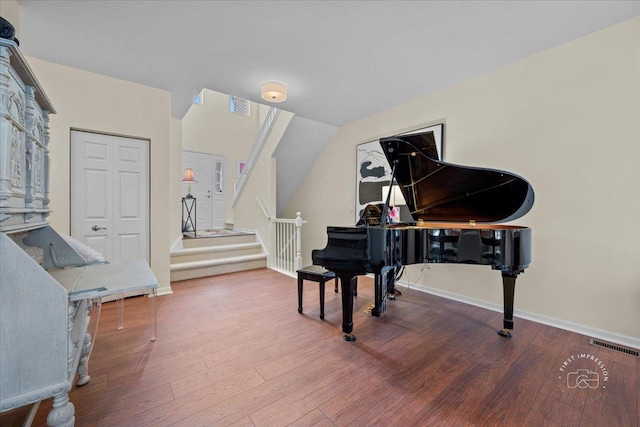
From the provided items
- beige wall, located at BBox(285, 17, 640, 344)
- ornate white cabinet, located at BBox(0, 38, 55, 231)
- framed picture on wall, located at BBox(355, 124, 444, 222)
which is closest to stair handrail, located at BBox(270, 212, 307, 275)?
framed picture on wall, located at BBox(355, 124, 444, 222)

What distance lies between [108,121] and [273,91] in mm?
1926

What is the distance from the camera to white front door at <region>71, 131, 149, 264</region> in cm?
297

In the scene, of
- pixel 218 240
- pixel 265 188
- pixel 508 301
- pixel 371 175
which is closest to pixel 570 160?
pixel 508 301

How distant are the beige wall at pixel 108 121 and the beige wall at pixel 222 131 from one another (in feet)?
11.0

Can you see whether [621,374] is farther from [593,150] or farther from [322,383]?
[322,383]

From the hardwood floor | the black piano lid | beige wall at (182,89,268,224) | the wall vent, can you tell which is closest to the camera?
the hardwood floor

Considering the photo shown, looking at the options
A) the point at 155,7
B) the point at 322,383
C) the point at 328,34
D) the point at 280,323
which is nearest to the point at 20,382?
the point at 322,383

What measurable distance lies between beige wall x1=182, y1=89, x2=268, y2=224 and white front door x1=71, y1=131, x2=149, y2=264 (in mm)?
3477

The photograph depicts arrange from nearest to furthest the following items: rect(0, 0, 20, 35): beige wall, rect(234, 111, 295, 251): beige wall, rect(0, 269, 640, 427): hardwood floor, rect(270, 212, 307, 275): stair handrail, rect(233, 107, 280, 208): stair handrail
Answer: rect(0, 269, 640, 427): hardwood floor → rect(0, 0, 20, 35): beige wall → rect(270, 212, 307, 275): stair handrail → rect(234, 111, 295, 251): beige wall → rect(233, 107, 280, 208): stair handrail

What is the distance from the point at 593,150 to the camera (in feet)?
7.75

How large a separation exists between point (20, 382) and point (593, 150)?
4086mm

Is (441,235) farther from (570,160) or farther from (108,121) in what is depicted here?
(108,121)

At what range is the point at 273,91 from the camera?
320 centimetres

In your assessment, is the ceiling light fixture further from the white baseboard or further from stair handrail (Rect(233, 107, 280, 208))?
the white baseboard
